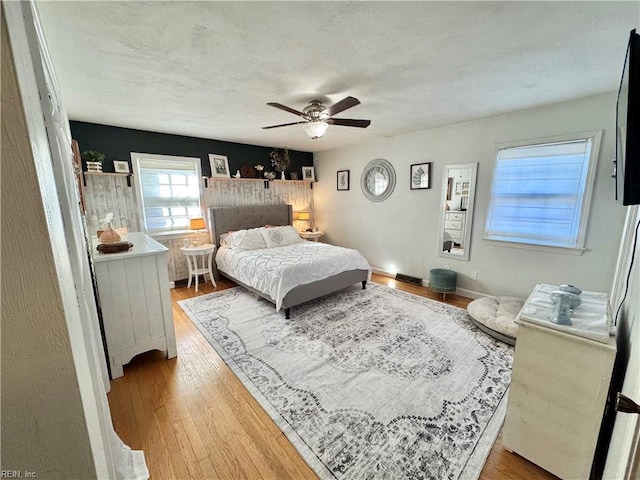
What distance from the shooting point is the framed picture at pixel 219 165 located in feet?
14.4

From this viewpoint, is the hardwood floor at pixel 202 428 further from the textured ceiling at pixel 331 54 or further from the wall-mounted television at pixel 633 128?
the textured ceiling at pixel 331 54

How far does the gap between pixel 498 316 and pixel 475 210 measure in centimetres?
148

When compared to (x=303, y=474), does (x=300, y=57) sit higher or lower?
higher

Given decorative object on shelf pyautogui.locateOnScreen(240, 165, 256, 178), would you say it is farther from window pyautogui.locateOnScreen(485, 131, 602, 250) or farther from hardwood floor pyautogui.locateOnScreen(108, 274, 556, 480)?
window pyautogui.locateOnScreen(485, 131, 602, 250)

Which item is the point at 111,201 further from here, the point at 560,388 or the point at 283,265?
the point at 560,388

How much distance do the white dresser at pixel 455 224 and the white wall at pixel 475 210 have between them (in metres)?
0.16

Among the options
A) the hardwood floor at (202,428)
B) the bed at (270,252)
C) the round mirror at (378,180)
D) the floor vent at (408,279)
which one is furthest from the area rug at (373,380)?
the round mirror at (378,180)

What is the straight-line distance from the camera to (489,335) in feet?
8.79

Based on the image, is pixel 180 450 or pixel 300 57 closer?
pixel 180 450

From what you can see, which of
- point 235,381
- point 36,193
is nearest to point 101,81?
point 36,193

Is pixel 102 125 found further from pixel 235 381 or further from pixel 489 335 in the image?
pixel 489 335

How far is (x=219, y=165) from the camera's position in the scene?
446 centimetres

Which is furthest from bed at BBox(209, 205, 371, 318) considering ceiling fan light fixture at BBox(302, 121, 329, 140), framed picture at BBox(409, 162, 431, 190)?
ceiling fan light fixture at BBox(302, 121, 329, 140)

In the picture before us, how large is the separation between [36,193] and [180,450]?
1745 millimetres
